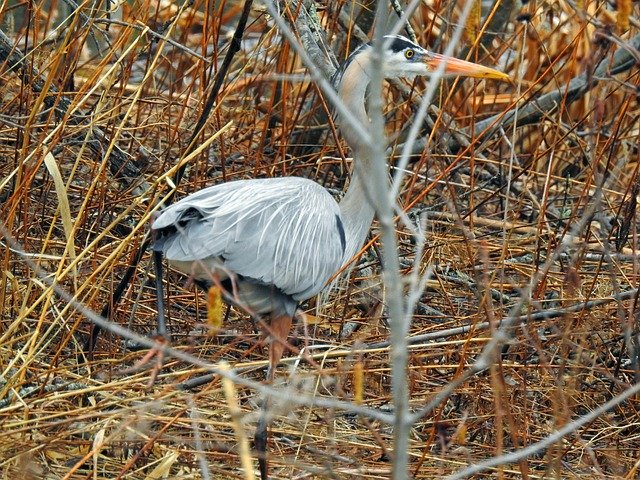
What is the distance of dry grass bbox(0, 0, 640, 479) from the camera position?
101 inches

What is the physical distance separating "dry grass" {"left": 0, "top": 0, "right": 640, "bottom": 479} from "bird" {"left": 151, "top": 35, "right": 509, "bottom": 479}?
0.12 metres

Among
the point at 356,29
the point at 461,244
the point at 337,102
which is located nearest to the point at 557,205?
the point at 461,244

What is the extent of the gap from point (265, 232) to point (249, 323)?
700 millimetres

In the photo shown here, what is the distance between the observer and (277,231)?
9.89ft

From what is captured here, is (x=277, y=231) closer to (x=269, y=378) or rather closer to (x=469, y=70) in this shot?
(x=269, y=378)

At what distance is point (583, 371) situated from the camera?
3.35 meters

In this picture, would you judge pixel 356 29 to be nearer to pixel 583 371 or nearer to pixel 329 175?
pixel 329 175

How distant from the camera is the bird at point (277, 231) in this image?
280 centimetres

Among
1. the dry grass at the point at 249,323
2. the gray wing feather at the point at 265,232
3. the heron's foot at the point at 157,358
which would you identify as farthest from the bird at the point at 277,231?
the heron's foot at the point at 157,358

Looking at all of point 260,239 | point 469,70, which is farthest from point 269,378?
point 469,70

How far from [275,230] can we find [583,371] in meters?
1.17

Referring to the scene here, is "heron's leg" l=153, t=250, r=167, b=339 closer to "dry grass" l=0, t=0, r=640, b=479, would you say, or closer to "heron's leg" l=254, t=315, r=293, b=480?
"dry grass" l=0, t=0, r=640, b=479

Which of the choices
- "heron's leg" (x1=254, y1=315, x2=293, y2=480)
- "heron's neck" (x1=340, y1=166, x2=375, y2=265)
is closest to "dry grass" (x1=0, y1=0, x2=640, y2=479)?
"heron's leg" (x1=254, y1=315, x2=293, y2=480)

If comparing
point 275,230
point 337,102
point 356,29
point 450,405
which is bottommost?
point 450,405
